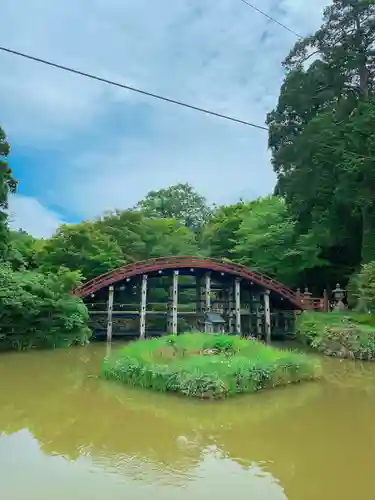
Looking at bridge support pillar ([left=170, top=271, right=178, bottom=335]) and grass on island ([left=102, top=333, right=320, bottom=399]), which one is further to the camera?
bridge support pillar ([left=170, top=271, right=178, bottom=335])

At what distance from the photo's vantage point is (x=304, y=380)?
1177cm

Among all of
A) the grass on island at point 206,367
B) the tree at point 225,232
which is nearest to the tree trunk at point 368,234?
the tree at point 225,232

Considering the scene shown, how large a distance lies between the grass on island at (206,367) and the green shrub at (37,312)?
18.9 ft

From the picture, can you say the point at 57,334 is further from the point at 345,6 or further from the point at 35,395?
the point at 345,6

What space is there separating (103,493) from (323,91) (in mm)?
21952

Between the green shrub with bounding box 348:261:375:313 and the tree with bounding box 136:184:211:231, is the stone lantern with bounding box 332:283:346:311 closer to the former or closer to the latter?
the green shrub with bounding box 348:261:375:313

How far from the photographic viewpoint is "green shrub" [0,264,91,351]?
1661cm

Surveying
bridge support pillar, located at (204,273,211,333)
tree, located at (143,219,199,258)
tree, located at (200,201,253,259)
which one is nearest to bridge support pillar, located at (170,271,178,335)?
bridge support pillar, located at (204,273,211,333)

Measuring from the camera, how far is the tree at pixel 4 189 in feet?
57.0

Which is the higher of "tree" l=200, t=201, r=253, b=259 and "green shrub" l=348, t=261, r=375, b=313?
"tree" l=200, t=201, r=253, b=259

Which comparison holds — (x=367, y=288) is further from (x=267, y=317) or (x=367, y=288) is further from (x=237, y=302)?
(x=237, y=302)

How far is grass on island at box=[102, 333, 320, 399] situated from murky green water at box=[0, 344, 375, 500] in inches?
13.5

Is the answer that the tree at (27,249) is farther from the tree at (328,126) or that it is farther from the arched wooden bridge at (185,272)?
the tree at (328,126)

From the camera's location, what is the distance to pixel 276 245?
2630 cm
